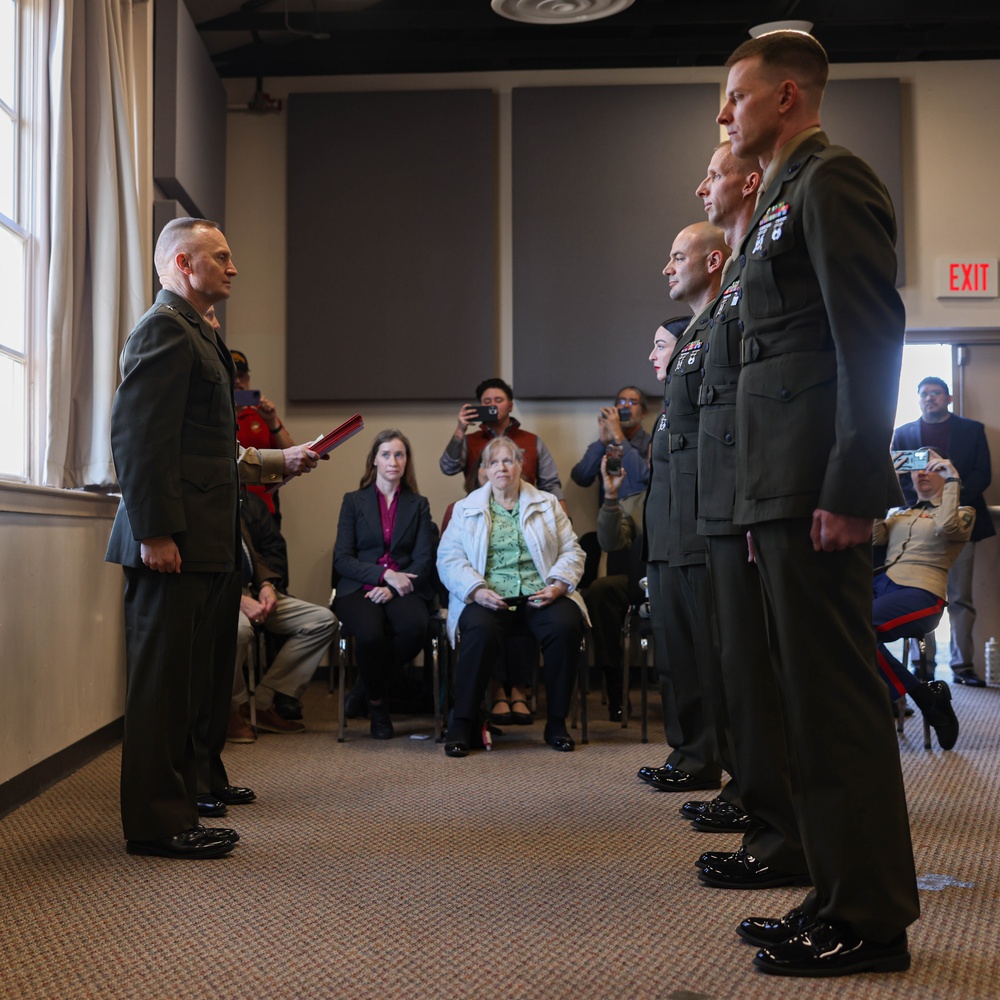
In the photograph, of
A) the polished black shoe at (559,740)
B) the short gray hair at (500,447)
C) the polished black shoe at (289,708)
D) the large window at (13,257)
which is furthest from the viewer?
the polished black shoe at (289,708)

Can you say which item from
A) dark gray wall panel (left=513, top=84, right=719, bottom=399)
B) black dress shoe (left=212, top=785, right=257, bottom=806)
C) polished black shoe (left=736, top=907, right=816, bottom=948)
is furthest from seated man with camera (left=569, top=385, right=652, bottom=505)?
polished black shoe (left=736, top=907, right=816, bottom=948)

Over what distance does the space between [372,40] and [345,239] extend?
1.18m

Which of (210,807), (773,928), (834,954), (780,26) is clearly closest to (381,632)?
(210,807)

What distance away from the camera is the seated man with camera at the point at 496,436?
5.64 m

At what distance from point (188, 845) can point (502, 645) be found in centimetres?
192

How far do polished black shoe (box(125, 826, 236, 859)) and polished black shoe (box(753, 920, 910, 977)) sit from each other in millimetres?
1398

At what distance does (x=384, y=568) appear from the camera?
472 cm

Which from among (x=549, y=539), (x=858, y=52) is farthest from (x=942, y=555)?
(x=858, y=52)

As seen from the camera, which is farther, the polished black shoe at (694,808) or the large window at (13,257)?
the large window at (13,257)

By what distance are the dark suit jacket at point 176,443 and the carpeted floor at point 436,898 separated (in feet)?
2.56

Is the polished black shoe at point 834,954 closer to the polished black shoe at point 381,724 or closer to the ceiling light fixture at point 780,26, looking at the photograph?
the polished black shoe at point 381,724

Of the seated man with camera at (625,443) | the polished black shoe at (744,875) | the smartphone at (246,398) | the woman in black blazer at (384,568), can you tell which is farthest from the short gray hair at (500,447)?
the polished black shoe at (744,875)

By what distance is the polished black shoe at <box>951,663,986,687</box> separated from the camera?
6.02m

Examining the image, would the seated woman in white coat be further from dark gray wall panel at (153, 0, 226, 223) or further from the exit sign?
the exit sign
